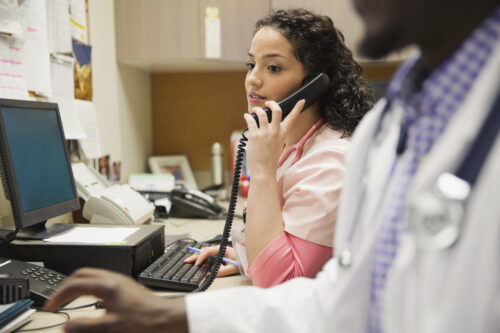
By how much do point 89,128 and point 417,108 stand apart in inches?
56.7

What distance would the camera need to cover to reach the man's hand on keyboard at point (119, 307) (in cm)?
52

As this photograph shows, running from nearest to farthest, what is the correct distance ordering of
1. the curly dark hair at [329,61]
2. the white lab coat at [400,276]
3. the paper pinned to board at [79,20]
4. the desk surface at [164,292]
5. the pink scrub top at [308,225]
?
1. the white lab coat at [400,276]
2. the desk surface at [164,292]
3. the pink scrub top at [308,225]
4. the curly dark hair at [329,61]
5. the paper pinned to board at [79,20]

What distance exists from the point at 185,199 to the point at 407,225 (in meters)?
1.43

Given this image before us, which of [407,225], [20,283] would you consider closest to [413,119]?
[407,225]

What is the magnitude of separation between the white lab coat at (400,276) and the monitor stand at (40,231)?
0.61 meters

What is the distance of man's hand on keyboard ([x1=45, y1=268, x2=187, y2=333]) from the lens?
1.70 feet

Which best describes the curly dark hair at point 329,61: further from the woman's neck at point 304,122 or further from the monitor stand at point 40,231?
the monitor stand at point 40,231

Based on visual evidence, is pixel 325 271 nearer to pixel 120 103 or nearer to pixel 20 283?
pixel 20 283

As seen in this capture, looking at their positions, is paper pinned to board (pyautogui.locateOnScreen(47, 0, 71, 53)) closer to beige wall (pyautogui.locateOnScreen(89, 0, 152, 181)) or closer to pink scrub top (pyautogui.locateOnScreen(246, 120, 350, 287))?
beige wall (pyautogui.locateOnScreen(89, 0, 152, 181))

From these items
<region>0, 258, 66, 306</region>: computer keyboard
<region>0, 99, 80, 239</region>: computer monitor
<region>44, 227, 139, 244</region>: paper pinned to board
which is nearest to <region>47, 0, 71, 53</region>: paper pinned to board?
<region>0, 99, 80, 239</region>: computer monitor

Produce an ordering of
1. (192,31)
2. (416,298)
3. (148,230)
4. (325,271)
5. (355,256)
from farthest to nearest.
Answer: (192,31) → (148,230) → (325,271) → (355,256) → (416,298)

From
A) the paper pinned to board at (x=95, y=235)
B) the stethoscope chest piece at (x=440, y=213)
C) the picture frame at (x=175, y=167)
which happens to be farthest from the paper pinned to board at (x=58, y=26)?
the stethoscope chest piece at (x=440, y=213)

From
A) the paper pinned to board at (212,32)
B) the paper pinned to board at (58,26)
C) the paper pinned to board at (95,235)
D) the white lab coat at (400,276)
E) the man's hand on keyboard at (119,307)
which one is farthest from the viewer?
the paper pinned to board at (212,32)

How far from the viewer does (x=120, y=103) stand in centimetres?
209
